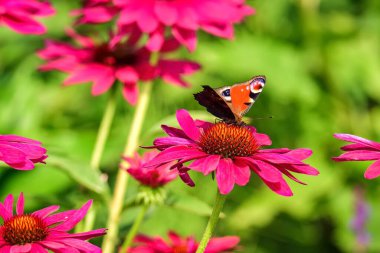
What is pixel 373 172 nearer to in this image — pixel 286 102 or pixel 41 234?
pixel 41 234

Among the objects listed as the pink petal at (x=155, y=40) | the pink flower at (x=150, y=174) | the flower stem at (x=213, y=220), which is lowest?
the flower stem at (x=213, y=220)

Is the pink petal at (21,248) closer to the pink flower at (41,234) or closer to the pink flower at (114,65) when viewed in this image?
the pink flower at (41,234)

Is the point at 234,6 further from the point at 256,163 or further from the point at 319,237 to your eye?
the point at 319,237

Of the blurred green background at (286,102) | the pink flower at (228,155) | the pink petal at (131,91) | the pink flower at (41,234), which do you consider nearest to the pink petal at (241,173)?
the pink flower at (228,155)

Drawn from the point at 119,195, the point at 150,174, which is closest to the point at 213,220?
the point at 150,174

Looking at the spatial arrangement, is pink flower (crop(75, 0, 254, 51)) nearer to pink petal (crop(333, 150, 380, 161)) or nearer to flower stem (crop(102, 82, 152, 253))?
flower stem (crop(102, 82, 152, 253))

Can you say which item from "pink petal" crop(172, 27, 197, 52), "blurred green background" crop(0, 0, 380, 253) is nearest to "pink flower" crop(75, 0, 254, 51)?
"pink petal" crop(172, 27, 197, 52)
